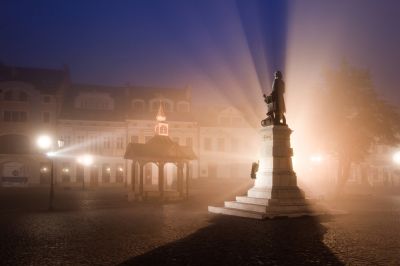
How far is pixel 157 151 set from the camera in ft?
92.7

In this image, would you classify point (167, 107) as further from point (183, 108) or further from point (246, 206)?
point (246, 206)

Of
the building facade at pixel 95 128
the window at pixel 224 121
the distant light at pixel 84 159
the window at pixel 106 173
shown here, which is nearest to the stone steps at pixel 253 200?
the building facade at pixel 95 128

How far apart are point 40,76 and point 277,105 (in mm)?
43668

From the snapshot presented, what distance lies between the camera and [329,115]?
32.3 meters

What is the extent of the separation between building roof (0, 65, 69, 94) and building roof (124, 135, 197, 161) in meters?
28.3

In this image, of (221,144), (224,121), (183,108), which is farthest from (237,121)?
(183,108)

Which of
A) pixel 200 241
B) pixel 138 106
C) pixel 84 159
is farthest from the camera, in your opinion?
pixel 138 106

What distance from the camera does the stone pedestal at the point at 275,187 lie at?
16.7m

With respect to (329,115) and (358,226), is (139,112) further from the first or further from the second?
(358,226)

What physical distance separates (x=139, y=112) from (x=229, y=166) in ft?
46.9

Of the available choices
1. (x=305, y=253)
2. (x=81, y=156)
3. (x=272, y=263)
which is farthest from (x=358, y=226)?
(x=81, y=156)

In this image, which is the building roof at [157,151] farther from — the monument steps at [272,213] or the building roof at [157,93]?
the building roof at [157,93]

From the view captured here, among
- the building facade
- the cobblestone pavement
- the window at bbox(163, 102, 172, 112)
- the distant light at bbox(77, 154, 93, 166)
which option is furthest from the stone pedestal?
the window at bbox(163, 102, 172, 112)

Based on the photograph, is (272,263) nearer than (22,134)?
Yes
